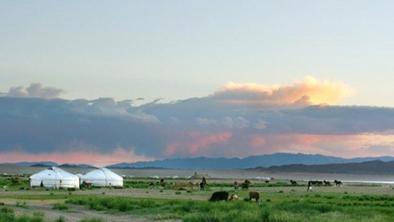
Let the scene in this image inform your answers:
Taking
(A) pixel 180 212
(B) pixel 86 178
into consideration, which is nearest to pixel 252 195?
(A) pixel 180 212

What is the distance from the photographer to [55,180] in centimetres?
10425

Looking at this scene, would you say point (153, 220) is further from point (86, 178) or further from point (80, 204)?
point (86, 178)

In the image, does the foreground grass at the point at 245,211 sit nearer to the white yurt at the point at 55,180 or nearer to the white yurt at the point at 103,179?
the white yurt at the point at 55,180

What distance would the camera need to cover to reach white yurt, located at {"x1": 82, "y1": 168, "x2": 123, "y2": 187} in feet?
366

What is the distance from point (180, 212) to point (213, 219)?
9859 millimetres

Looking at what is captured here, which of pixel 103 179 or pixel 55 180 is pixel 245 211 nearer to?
pixel 55 180

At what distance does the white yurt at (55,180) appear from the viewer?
339 feet

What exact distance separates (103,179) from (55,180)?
10079 mm

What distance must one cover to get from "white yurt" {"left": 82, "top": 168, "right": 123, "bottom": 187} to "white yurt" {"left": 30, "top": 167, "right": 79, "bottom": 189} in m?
→ 7.19

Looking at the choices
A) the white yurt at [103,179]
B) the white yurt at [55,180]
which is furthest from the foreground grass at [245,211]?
the white yurt at [103,179]

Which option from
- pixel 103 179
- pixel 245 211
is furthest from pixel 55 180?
pixel 245 211

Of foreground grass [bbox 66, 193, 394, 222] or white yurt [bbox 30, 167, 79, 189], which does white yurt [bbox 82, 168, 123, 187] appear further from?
foreground grass [bbox 66, 193, 394, 222]

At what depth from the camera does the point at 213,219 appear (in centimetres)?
3903

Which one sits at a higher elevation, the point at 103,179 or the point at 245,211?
the point at 103,179
